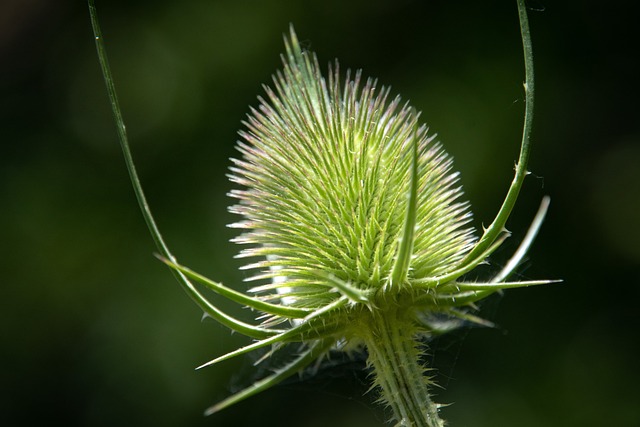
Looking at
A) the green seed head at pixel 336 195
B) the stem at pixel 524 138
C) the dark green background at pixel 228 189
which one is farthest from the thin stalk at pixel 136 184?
the dark green background at pixel 228 189

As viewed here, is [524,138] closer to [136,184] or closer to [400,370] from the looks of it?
[400,370]

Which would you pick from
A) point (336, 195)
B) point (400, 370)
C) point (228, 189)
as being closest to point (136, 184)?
point (336, 195)

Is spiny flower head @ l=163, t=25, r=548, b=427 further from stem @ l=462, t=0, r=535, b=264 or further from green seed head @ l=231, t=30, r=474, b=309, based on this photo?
stem @ l=462, t=0, r=535, b=264

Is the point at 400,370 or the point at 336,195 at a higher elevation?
the point at 336,195

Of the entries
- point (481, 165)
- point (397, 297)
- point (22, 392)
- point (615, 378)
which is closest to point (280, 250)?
point (397, 297)

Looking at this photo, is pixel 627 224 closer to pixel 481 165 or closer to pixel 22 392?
pixel 481 165
